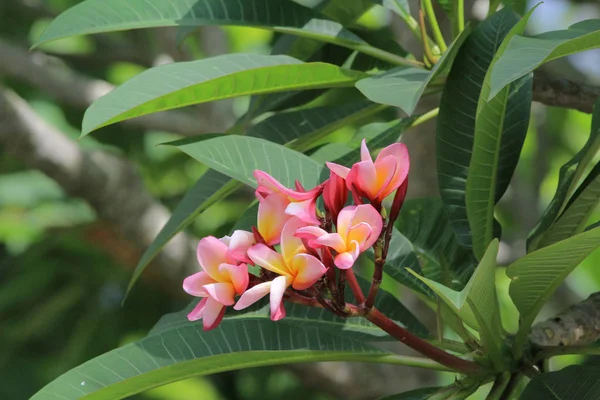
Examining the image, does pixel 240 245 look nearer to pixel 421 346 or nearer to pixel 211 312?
pixel 211 312

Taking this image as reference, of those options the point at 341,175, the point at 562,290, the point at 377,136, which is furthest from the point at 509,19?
the point at 562,290

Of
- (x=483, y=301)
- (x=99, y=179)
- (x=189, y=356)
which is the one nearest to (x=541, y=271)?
(x=483, y=301)

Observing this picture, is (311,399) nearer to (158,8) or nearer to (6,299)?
(6,299)

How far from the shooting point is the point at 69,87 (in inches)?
71.6

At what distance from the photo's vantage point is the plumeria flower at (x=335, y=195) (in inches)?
22.4

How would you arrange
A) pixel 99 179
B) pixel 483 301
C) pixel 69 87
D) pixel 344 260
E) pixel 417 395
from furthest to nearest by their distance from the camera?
1. pixel 69 87
2. pixel 99 179
3. pixel 417 395
4. pixel 483 301
5. pixel 344 260

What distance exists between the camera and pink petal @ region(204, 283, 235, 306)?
0.54 metres

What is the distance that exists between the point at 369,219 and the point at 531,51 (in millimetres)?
160

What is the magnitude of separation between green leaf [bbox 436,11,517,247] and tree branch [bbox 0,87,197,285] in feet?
2.98

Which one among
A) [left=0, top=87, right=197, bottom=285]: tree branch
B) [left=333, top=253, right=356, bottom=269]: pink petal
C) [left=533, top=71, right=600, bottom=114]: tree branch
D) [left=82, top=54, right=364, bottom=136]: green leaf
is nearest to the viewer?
[left=333, top=253, right=356, bottom=269]: pink petal

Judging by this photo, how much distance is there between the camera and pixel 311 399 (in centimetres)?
215

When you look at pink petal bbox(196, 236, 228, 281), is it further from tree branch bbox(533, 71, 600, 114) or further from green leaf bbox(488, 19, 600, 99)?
tree branch bbox(533, 71, 600, 114)

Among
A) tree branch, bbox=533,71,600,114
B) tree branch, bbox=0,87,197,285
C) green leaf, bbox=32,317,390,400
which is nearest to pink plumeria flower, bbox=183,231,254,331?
green leaf, bbox=32,317,390,400

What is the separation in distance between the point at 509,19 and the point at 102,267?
1.55m
